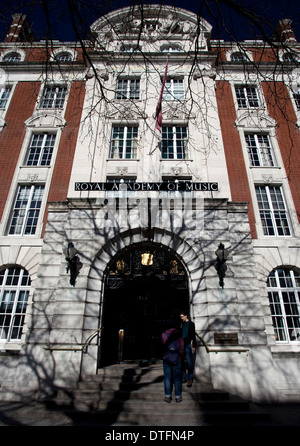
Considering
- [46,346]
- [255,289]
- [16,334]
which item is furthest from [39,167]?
[255,289]

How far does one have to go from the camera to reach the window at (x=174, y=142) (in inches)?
571

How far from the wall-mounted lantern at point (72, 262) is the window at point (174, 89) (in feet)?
40.1

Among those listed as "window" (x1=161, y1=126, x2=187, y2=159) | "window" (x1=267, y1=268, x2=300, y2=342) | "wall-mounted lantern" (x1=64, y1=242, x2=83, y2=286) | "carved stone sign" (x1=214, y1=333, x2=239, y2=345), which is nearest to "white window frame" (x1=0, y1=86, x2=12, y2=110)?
"window" (x1=161, y1=126, x2=187, y2=159)

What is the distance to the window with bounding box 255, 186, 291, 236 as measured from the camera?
1249 centimetres

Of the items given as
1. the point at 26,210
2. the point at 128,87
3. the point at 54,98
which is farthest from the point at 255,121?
the point at 26,210

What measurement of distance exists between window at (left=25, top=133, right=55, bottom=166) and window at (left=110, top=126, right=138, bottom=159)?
146 inches

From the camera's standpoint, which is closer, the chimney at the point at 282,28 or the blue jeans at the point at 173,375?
the chimney at the point at 282,28

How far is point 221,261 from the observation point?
9.21 m

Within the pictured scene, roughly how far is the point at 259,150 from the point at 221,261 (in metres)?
8.68

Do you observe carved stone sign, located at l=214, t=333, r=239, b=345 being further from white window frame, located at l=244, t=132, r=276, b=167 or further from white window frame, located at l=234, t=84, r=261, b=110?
white window frame, located at l=234, t=84, r=261, b=110

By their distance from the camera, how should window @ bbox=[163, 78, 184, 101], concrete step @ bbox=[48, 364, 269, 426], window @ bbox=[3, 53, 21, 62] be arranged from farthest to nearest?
1. window @ bbox=[3, 53, 21, 62]
2. window @ bbox=[163, 78, 184, 101]
3. concrete step @ bbox=[48, 364, 269, 426]

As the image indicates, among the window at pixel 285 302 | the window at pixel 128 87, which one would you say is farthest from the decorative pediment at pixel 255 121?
the window at pixel 285 302

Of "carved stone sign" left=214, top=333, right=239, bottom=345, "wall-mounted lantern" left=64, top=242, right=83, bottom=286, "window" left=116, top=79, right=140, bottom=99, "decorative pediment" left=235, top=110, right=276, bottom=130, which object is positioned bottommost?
"carved stone sign" left=214, top=333, right=239, bottom=345

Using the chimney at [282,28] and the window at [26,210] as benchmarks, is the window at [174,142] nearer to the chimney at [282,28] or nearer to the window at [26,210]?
the chimney at [282,28]
